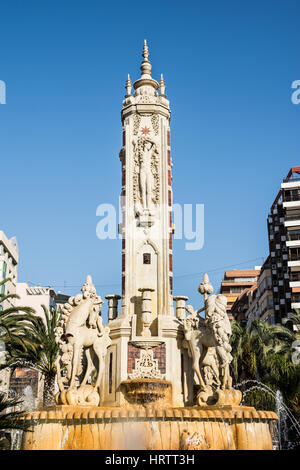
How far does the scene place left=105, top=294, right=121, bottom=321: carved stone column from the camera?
22.4 meters

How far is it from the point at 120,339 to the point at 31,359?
38.6 ft

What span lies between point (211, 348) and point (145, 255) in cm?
509

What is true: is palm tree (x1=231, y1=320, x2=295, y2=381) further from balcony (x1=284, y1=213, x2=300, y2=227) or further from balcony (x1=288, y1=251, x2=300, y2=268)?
balcony (x1=284, y1=213, x2=300, y2=227)

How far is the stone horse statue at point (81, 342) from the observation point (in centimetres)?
1780

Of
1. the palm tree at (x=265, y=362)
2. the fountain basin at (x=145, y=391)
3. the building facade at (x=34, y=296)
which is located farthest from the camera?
the building facade at (x=34, y=296)

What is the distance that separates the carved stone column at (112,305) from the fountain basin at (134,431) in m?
7.05

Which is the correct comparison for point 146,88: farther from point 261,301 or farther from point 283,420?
point 261,301

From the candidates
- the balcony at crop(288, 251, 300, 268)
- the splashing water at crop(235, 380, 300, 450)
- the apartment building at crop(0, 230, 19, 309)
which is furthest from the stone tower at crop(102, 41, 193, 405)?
the balcony at crop(288, 251, 300, 268)

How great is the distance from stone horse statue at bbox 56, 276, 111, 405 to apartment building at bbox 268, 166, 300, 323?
4251 cm

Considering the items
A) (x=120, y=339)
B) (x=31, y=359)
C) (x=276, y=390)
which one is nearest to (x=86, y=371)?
(x=120, y=339)

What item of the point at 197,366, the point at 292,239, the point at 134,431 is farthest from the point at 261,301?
the point at 134,431

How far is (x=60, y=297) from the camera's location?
3890 inches

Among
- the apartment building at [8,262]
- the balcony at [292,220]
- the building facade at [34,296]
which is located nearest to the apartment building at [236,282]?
the building facade at [34,296]

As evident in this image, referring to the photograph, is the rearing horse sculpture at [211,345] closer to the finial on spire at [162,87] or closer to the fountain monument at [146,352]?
the fountain monument at [146,352]
